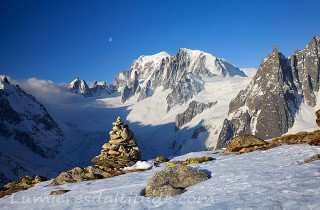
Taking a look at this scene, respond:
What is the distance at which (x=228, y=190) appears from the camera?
676 inches

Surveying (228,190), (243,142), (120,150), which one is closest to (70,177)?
(120,150)

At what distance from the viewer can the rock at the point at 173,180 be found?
733 inches

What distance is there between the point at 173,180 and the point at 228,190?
4.05 meters

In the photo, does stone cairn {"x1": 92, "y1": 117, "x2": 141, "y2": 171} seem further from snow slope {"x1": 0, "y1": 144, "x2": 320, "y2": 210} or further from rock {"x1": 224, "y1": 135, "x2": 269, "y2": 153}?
snow slope {"x1": 0, "y1": 144, "x2": 320, "y2": 210}

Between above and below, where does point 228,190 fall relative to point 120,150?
below

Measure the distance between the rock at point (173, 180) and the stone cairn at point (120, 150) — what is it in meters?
14.7

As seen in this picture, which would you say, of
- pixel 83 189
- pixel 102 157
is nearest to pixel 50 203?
pixel 83 189

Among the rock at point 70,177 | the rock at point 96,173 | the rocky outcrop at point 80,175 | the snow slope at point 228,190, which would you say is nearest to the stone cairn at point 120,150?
the rock at point 96,173

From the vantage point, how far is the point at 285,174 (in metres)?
18.4

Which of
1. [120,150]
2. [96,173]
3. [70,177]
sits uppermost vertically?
[120,150]

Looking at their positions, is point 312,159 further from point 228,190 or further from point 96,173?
point 96,173

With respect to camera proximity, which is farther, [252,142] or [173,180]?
[252,142]

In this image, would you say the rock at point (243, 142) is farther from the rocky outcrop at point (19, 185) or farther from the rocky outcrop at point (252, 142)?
the rocky outcrop at point (19, 185)

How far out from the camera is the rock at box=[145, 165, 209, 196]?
18609 millimetres
